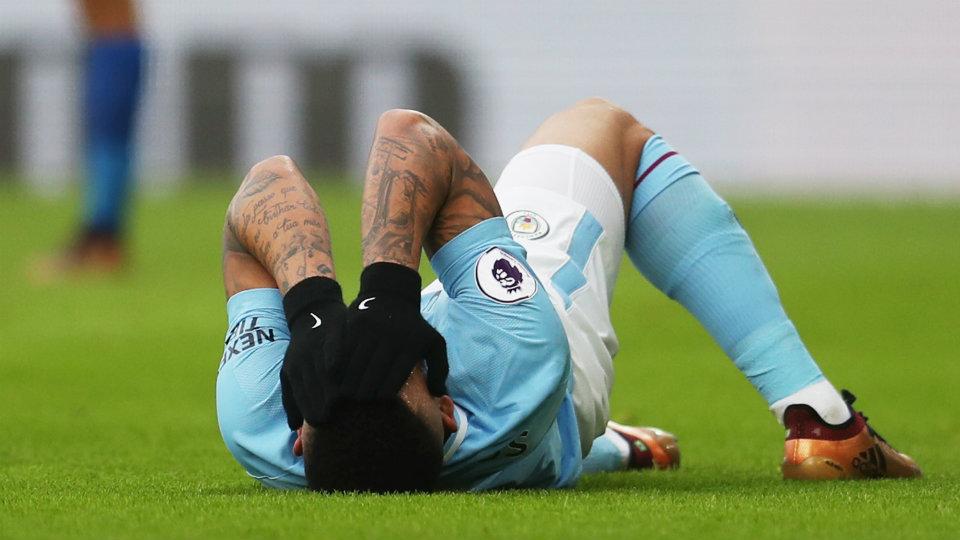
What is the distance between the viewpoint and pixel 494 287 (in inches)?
92.1

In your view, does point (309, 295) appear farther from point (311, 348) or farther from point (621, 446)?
point (621, 446)

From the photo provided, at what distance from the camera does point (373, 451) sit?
220cm

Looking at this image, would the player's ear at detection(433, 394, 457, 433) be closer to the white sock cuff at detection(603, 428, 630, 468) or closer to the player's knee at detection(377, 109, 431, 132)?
the player's knee at detection(377, 109, 431, 132)

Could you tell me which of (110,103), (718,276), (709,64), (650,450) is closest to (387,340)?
(718,276)

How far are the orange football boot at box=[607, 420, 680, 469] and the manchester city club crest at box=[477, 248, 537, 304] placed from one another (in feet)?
2.28

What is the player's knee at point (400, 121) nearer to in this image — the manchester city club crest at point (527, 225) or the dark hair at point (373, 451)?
the manchester city club crest at point (527, 225)

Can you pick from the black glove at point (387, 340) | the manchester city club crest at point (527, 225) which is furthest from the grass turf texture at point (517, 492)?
the manchester city club crest at point (527, 225)

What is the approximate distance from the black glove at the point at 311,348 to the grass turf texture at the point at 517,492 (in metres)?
0.13

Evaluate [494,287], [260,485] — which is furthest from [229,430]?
[494,287]

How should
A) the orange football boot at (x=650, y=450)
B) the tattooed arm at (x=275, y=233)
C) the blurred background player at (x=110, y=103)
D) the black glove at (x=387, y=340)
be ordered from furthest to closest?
1. the blurred background player at (x=110, y=103)
2. the orange football boot at (x=650, y=450)
3. the tattooed arm at (x=275, y=233)
4. the black glove at (x=387, y=340)

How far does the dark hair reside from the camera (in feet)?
7.02

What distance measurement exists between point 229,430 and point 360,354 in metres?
0.33

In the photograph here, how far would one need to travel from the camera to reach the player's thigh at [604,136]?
9.38ft

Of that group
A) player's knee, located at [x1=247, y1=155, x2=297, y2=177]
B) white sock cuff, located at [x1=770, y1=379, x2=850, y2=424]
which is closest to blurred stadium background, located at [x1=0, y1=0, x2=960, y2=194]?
white sock cuff, located at [x1=770, y1=379, x2=850, y2=424]
